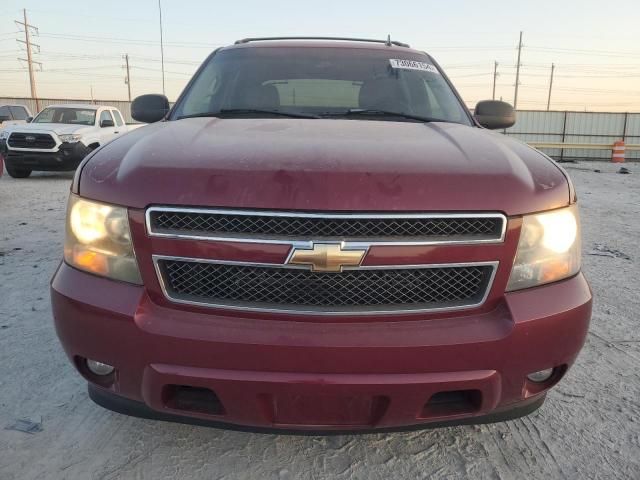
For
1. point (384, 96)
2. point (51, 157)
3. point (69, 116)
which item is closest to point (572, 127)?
point (69, 116)

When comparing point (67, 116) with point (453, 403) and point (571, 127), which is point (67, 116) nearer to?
point (453, 403)

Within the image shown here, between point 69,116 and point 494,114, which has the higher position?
point 494,114

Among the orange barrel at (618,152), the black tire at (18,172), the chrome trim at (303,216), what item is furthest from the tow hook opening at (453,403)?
the orange barrel at (618,152)

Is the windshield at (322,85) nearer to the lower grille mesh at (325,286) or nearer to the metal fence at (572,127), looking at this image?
the lower grille mesh at (325,286)

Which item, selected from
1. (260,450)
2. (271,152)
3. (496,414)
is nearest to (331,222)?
(271,152)

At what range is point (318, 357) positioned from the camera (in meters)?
1.47

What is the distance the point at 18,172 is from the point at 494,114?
439 inches

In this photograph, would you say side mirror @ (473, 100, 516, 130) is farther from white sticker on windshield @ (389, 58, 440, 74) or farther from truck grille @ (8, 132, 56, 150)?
truck grille @ (8, 132, 56, 150)

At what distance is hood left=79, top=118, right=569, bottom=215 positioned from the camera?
4.87ft

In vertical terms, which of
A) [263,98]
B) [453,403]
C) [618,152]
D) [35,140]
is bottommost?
[618,152]

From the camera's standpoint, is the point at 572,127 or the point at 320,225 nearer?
the point at 320,225

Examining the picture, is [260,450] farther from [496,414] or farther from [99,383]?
[496,414]

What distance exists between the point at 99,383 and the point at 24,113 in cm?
1954

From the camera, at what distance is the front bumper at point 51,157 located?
34.2 feet
